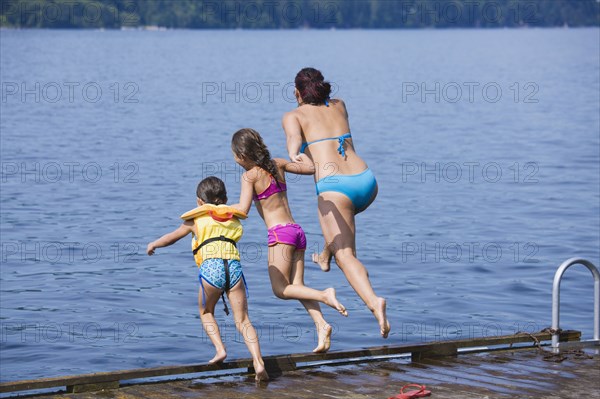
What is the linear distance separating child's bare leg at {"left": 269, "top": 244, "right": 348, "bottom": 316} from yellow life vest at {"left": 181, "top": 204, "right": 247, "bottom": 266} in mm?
352

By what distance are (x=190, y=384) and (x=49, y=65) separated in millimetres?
66954

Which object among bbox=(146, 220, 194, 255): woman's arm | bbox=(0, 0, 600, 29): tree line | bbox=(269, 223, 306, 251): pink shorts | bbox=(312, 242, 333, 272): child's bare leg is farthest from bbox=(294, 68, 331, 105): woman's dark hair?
bbox=(0, 0, 600, 29): tree line

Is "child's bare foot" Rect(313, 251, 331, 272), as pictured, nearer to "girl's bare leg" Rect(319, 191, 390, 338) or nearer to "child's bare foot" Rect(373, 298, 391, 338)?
"girl's bare leg" Rect(319, 191, 390, 338)

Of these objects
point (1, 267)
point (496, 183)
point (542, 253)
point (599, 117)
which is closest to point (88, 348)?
point (1, 267)

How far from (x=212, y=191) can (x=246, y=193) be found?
0.23 metres

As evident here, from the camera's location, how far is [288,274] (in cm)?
799

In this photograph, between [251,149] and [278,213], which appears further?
[278,213]

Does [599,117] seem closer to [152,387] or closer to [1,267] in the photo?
[1,267]

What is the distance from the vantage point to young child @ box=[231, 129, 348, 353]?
771 centimetres

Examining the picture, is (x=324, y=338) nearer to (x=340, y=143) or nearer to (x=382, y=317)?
(x=382, y=317)

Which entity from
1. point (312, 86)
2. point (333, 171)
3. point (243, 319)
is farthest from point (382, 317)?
point (312, 86)

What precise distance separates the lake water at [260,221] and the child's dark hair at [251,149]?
5410 mm

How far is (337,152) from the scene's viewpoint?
26.4 feet

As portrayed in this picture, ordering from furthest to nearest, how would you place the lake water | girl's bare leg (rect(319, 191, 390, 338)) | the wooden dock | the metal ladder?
1. the lake water
2. the metal ladder
3. girl's bare leg (rect(319, 191, 390, 338))
4. the wooden dock
